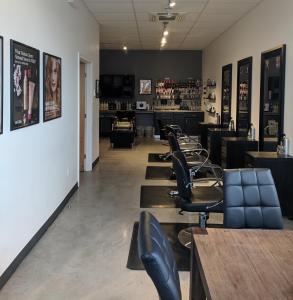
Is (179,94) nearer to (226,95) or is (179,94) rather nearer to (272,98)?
(226,95)

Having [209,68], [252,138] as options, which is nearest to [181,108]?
[209,68]

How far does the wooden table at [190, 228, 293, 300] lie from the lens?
1615mm

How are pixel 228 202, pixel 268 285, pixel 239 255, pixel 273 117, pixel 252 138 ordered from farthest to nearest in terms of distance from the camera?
pixel 252 138
pixel 273 117
pixel 228 202
pixel 239 255
pixel 268 285

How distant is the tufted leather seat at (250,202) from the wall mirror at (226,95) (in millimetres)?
6467

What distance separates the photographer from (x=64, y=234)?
448cm

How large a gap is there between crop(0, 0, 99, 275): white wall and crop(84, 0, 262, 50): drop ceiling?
0.83 meters

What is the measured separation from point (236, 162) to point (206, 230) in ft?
14.6

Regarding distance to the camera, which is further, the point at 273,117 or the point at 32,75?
the point at 273,117

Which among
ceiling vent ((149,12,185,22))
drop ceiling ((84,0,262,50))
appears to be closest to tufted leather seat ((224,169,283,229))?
drop ceiling ((84,0,262,50))

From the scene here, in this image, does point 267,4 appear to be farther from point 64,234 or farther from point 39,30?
point 64,234

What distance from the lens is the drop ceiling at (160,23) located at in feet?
22.5

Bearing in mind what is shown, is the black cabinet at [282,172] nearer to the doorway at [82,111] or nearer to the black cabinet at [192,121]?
the doorway at [82,111]

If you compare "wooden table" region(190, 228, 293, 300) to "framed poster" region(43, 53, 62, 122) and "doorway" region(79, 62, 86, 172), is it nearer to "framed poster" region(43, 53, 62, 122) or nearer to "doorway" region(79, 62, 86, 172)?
"framed poster" region(43, 53, 62, 122)

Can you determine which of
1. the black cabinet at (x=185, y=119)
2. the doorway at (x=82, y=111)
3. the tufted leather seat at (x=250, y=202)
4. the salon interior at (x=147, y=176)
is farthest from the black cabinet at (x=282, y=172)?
the black cabinet at (x=185, y=119)
